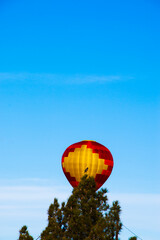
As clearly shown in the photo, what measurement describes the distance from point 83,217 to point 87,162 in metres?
23.7

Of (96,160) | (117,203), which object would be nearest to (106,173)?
(96,160)

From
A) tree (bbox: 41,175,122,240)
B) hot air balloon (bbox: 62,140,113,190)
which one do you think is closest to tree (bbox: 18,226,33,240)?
tree (bbox: 41,175,122,240)

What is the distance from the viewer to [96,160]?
7406cm

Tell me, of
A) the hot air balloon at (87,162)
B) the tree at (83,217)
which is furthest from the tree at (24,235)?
the hot air balloon at (87,162)

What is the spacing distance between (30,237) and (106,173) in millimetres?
23650

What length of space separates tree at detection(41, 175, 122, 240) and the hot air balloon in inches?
791

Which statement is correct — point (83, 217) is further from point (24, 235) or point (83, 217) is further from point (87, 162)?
point (87, 162)

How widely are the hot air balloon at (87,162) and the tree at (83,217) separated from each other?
20090 millimetres

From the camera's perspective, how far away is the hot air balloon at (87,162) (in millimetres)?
73562

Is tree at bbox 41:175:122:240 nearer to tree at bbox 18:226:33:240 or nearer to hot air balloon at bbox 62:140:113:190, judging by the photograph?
tree at bbox 18:226:33:240

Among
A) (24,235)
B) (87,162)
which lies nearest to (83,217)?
(24,235)

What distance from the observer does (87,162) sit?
73.8 meters

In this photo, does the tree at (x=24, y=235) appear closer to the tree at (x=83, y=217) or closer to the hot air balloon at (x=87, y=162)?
the tree at (x=83, y=217)

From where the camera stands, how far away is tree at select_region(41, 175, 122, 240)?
164ft
